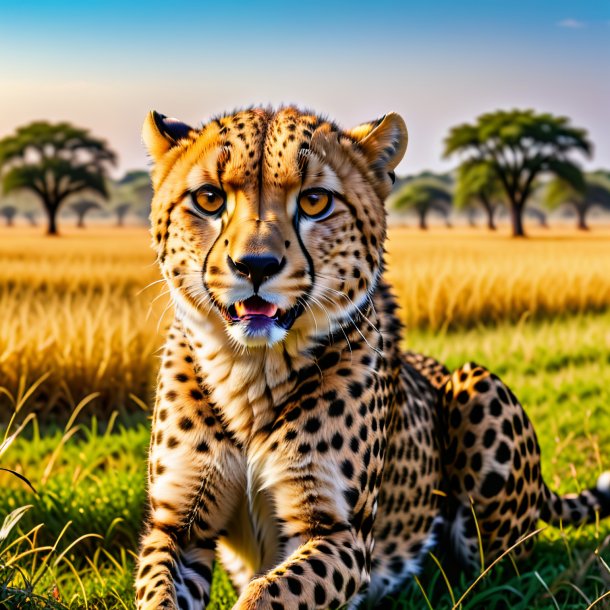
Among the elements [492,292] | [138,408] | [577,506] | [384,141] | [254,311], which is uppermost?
[384,141]

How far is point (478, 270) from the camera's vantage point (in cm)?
1057

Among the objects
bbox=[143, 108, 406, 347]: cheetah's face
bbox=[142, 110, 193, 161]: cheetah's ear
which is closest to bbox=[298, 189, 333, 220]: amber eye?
bbox=[143, 108, 406, 347]: cheetah's face

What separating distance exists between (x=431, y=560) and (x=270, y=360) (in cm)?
130

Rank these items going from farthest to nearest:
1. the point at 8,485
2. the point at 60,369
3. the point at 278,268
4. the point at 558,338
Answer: the point at 558,338 → the point at 60,369 → the point at 8,485 → the point at 278,268

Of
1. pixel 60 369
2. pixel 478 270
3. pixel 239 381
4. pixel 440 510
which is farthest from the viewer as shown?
pixel 478 270

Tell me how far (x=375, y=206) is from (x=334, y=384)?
1.78 ft

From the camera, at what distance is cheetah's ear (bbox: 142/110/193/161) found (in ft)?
9.39

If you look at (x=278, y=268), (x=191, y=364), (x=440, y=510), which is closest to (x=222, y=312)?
(x=278, y=268)

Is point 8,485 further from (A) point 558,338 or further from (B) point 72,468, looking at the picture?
(A) point 558,338

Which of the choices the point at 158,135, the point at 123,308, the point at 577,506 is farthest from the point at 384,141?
the point at 123,308

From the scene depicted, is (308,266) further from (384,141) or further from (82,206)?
(82,206)

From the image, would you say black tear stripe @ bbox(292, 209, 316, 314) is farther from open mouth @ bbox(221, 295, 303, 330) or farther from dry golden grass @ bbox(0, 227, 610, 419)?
dry golden grass @ bbox(0, 227, 610, 419)

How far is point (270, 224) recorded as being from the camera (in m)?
2.43

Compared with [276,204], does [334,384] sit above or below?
below
